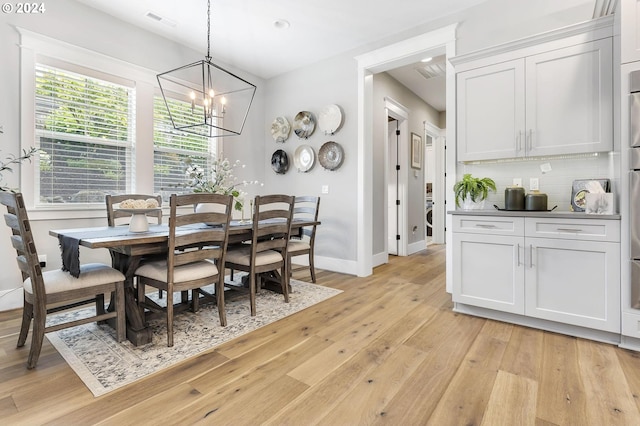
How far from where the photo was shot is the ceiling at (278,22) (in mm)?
3115

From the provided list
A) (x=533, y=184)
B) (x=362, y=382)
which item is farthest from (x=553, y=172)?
(x=362, y=382)

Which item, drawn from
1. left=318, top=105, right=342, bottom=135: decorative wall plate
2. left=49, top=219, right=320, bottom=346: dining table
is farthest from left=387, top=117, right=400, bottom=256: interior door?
left=49, top=219, right=320, bottom=346: dining table

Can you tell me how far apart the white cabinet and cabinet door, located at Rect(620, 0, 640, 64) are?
0.83ft

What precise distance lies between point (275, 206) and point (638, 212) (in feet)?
13.1

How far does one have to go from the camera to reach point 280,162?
4770mm

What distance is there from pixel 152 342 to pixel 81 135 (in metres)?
2.31

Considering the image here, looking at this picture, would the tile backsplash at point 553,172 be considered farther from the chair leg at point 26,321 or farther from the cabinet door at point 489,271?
the chair leg at point 26,321

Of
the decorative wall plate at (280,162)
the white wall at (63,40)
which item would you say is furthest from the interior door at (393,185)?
the white wall at (63,40)

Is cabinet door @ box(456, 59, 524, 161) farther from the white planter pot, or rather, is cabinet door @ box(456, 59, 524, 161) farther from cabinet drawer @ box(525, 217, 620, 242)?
cabinet drawer @ box(525, 217, 620, 242)

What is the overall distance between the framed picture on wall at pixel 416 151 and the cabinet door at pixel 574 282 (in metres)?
3.60

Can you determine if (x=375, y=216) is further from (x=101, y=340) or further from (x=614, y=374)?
(x=101, y=340)

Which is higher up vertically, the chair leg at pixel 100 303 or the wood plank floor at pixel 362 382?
the chair leg at pixel 100 303

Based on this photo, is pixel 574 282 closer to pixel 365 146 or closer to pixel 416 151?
pixel 365 146

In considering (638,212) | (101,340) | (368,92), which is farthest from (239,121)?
(638,212)
